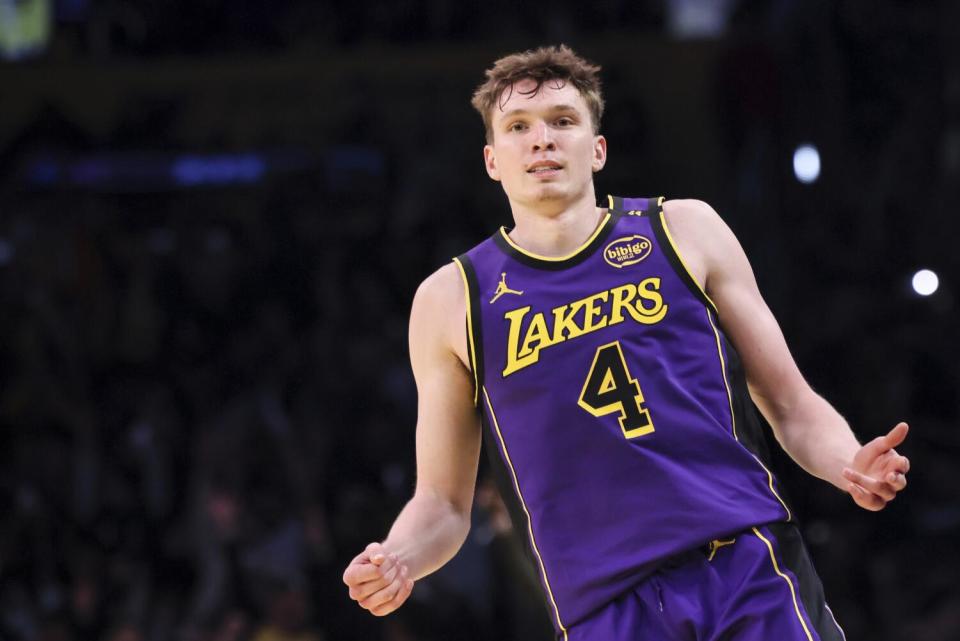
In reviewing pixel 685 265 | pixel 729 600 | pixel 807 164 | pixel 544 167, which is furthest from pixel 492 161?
pixel 807 164

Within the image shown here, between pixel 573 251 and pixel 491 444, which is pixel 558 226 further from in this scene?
pixel 491 444

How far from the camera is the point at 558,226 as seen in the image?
3277 mm

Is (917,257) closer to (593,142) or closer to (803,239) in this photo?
(803,239)

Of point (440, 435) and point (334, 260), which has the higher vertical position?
point (334, 260)

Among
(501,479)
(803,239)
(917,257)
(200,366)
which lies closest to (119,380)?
(200,366)

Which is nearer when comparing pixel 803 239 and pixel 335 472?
pixel 803 239

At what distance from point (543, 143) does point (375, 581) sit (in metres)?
1.17

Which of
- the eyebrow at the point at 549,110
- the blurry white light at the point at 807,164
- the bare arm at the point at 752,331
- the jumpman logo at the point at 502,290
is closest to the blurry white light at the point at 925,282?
the blurry white light at the point at 807,164

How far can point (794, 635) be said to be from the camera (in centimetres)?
276

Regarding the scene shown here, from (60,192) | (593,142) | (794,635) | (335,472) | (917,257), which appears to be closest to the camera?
(794,635)

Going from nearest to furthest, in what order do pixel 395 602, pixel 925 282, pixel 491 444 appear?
pixel 395 602, pixel 491 444, pixel 925 282

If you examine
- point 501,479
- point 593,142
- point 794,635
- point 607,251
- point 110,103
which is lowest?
point 794,635

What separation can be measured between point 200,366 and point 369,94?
102 inches

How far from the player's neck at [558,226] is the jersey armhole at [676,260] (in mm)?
167
